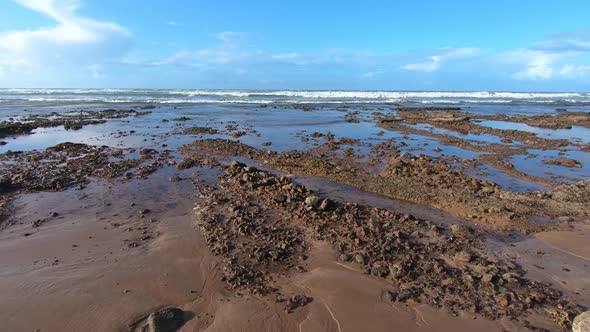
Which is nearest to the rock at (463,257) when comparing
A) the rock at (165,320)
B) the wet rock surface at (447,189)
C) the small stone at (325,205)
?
the wet rock surface at (447,189)

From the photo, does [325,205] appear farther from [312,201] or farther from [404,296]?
[404,296]

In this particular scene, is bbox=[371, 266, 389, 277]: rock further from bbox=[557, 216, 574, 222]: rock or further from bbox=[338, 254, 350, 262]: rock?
bbox=[557, 216, 574, 222]: rock

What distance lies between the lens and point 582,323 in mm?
3273

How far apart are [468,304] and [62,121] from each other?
938 inches

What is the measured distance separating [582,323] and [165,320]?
14.0ft

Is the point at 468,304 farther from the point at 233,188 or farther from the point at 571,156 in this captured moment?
the point at 571,156

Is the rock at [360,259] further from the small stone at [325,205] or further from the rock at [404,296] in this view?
the small stone at [325,205]

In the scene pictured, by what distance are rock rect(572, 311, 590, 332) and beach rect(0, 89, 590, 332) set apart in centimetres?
21

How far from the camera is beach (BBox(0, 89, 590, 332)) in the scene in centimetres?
377

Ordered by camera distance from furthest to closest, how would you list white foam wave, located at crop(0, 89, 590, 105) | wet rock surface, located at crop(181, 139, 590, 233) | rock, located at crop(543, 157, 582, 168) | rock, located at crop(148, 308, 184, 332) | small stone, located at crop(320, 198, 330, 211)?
white foam wave, located at crop(0, 89, 590, 105), rock, located at crop(543, 157, 582, 168), wet rock surface, located at crop(181, 139, 590, 233), small stone, located at crop(320, 198, 330, 211), rock, located at crop(148, 308, 184, 332)

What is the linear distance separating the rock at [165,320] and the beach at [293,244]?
0.06ft

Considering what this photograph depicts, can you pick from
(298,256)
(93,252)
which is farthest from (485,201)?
(93,252)

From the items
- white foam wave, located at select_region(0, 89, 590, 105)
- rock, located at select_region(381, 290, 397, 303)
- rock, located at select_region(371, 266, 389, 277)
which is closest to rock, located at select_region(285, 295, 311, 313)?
rock, located at select_region(381, 290, 397, 303)

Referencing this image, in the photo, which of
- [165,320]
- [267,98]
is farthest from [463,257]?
[267,98]
